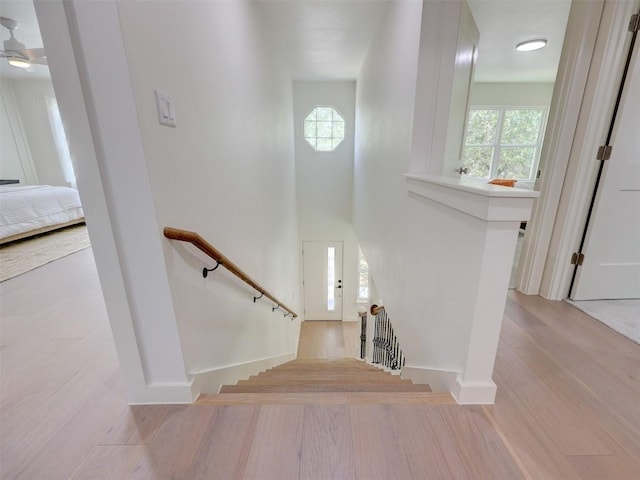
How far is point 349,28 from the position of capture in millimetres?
2674

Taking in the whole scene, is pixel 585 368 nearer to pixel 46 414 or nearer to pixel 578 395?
pixel 578 395

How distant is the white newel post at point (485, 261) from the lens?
3.04 feet

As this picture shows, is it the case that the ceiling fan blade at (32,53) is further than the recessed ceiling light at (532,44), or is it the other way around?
the recessed ceiling light at (532,44)

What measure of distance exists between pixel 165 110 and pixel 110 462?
1226mm

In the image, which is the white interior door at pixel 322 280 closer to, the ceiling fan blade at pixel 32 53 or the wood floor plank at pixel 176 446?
the ceiling fan blade at pixel 32 53

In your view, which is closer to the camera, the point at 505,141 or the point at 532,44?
the point at 532,44

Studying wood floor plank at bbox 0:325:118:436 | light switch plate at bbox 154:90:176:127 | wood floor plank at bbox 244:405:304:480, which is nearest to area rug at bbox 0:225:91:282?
wood floor plank at bbox 0:325:118:436

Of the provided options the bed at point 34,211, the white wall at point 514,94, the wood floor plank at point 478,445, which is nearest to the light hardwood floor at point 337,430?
the wood floor plank at point 478,445

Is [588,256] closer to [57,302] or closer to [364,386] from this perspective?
[364,386]

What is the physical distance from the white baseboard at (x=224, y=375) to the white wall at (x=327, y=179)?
10.8ft

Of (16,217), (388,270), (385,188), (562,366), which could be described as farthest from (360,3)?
(16,217)

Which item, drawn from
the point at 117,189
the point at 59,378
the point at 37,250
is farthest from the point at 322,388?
the point at 37,250

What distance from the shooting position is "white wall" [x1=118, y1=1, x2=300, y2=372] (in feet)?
3.05

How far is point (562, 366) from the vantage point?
1.36 m
